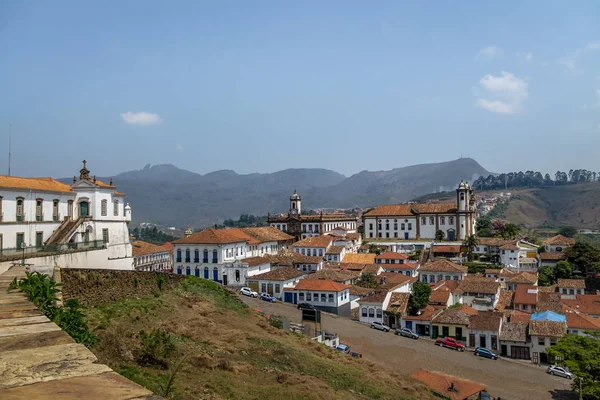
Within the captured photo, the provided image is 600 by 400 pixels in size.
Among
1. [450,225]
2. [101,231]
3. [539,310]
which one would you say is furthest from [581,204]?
[101,231]

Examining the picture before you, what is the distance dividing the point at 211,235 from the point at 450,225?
122 ft

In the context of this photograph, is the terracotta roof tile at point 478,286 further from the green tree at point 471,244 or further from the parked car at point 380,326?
the green tree at point 471,244

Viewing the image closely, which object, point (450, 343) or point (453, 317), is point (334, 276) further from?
point (450, 343)

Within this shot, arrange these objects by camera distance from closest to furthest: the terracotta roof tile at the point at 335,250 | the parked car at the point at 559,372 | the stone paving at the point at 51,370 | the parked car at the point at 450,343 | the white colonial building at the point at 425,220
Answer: the stone paving at the point at 51,370
the parked car at the point at 559,372
the parked car at the point at 450,343
the terracotta roof tile at the point at 335,250
the white colonial building at the point at 425,220

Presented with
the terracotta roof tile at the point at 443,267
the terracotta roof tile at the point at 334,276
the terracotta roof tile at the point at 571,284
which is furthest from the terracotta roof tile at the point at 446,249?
the terracotta roof tile at the point at 334,276

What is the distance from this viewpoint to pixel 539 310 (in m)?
38.8

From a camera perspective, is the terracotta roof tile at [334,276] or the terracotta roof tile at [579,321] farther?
the terracotta roof tile at [334,276]

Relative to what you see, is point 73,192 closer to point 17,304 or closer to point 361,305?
point 17,304

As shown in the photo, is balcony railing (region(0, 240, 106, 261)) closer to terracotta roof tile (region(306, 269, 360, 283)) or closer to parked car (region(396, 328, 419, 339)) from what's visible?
parked car (region(396, 328, 419, 339))

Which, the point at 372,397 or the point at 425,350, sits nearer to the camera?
the point at 372,397

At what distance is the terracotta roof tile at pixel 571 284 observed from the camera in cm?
4727

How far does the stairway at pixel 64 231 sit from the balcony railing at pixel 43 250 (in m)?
0.74

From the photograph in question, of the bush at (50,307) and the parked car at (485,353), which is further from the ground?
the bush at (50,307)

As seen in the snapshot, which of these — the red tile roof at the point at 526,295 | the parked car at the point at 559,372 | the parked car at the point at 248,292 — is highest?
the parked car at the point at 248,292
